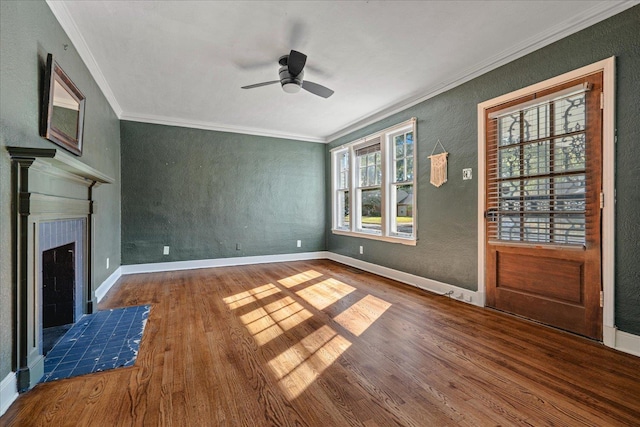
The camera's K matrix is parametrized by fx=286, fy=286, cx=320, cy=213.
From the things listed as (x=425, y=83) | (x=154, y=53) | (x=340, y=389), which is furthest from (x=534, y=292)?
(x=154, y=53)

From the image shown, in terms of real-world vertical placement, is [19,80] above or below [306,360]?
above

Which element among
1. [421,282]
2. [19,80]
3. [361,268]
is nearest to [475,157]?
[421,282]

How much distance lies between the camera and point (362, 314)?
2912 mm

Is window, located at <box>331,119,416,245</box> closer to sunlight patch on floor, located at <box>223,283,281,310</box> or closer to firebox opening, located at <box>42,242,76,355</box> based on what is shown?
sunlight patch on floor, located at <box>223,283,281,310</box>

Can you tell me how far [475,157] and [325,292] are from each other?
2390mm

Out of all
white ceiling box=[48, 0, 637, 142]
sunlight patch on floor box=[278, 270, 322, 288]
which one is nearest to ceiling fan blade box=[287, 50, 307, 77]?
white ceiling box=[48, 0, 637, 142]

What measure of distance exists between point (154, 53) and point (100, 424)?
307 cm

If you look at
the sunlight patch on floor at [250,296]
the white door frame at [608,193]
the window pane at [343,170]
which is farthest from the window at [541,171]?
the window pane at [343,170]

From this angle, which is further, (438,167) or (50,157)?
(438,167)

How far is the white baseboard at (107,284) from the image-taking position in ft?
11.3

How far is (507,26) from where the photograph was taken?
2.43 metres

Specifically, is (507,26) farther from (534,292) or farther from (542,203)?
(534,292)

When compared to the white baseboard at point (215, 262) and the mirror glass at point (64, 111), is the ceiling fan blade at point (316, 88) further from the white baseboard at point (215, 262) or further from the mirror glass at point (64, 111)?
the white baseboard at point (215, 262)

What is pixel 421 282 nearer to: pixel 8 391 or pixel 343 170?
pixel 343 170
